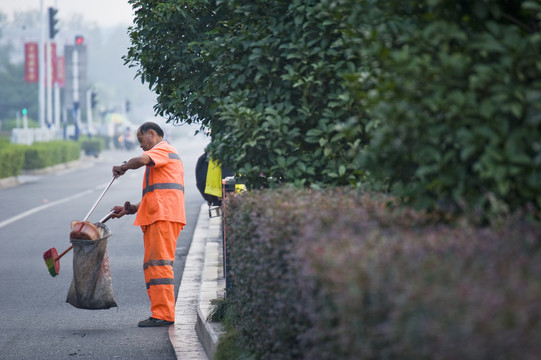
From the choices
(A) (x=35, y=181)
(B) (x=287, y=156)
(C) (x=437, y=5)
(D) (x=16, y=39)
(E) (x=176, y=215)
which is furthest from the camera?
(D) (x=16, y=39)

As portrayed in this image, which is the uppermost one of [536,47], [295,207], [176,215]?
[536,47]

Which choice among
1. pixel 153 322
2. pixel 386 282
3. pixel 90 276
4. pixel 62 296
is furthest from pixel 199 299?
pixel 386 282

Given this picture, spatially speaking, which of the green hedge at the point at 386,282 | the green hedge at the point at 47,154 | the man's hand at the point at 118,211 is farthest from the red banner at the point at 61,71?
the green hedge at the point at 386,282

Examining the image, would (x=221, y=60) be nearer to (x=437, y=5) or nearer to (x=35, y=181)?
(x=437, y=5)

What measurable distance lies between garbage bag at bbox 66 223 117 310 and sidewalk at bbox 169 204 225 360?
0.67 meters

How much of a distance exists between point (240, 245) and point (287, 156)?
1.06 meters

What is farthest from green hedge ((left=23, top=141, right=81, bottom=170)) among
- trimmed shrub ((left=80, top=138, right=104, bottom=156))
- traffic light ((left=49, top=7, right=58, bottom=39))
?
trimmed shrub ((left=80, top=138, right=104, bottom=156))

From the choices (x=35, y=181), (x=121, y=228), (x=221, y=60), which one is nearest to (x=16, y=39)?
(x=35, y=181)

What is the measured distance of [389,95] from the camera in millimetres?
4230

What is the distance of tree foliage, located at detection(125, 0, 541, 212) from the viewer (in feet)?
13.0

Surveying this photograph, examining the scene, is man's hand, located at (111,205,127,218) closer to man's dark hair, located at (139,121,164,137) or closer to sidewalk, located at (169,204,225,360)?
man's dark hair, located at (139,121,164,137)

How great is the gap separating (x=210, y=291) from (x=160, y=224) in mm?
1313

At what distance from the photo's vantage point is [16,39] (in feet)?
559

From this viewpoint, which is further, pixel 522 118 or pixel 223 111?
pixel 223 111
